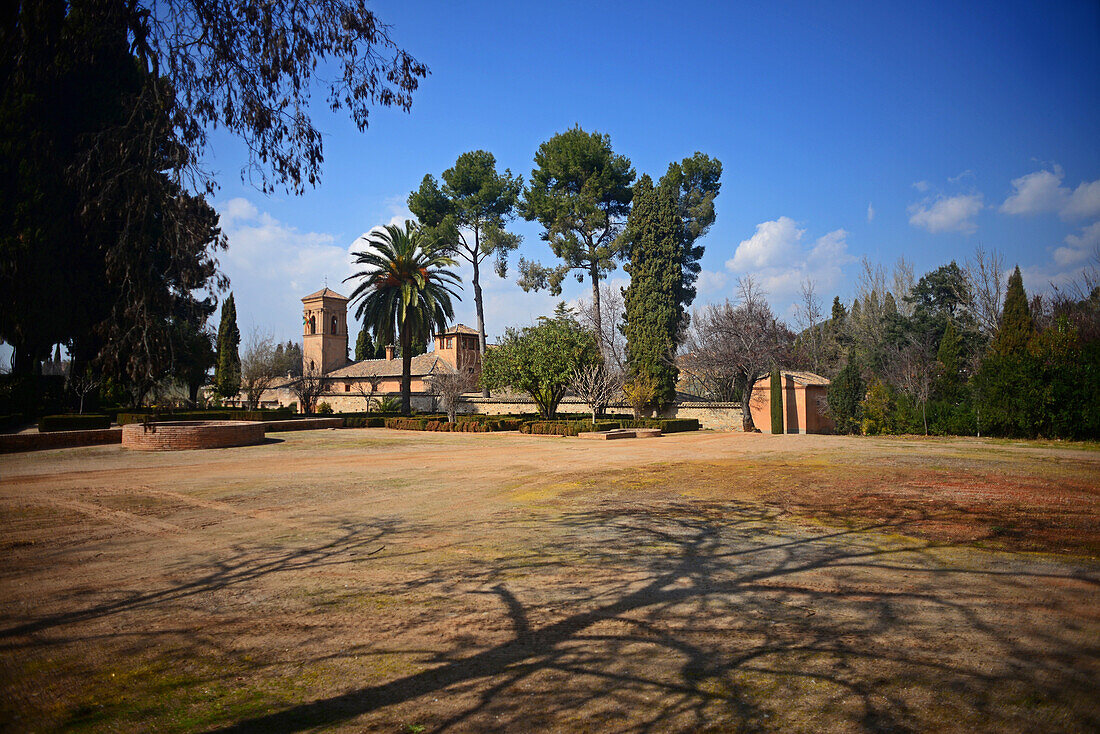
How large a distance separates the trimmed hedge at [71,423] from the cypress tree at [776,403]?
2802 centimetres

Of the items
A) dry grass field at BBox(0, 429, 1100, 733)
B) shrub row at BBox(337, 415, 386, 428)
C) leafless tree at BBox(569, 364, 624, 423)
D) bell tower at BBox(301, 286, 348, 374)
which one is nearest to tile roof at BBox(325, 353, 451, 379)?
bell tower at BBox(301, 286, 348, 374)

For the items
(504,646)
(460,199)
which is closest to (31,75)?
(504,646)

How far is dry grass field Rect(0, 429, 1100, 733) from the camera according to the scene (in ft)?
9.47

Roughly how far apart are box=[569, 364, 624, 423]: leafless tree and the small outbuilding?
8.60 meters

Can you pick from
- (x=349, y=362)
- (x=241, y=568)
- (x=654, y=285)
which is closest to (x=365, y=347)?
(x=349, y=362)

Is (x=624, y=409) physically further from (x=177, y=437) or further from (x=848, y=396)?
(x=177, y=437)

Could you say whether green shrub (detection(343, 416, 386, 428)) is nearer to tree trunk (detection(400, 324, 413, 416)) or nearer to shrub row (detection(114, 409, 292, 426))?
tree trunk (detection(400, 324, 413, 416))

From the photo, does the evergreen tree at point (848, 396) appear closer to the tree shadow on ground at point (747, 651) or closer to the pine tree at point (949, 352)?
the pine tree at point (949, 352)

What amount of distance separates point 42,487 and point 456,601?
32.0 ft

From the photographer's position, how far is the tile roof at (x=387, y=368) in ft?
167

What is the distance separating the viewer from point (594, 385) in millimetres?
27953

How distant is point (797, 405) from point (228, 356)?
39.6 m

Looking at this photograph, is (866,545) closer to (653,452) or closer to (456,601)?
(456,601)

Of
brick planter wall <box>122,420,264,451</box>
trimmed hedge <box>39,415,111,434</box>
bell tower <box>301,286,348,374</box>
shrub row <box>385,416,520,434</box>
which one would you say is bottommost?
shrub row <box>385,416,520,434</box>
